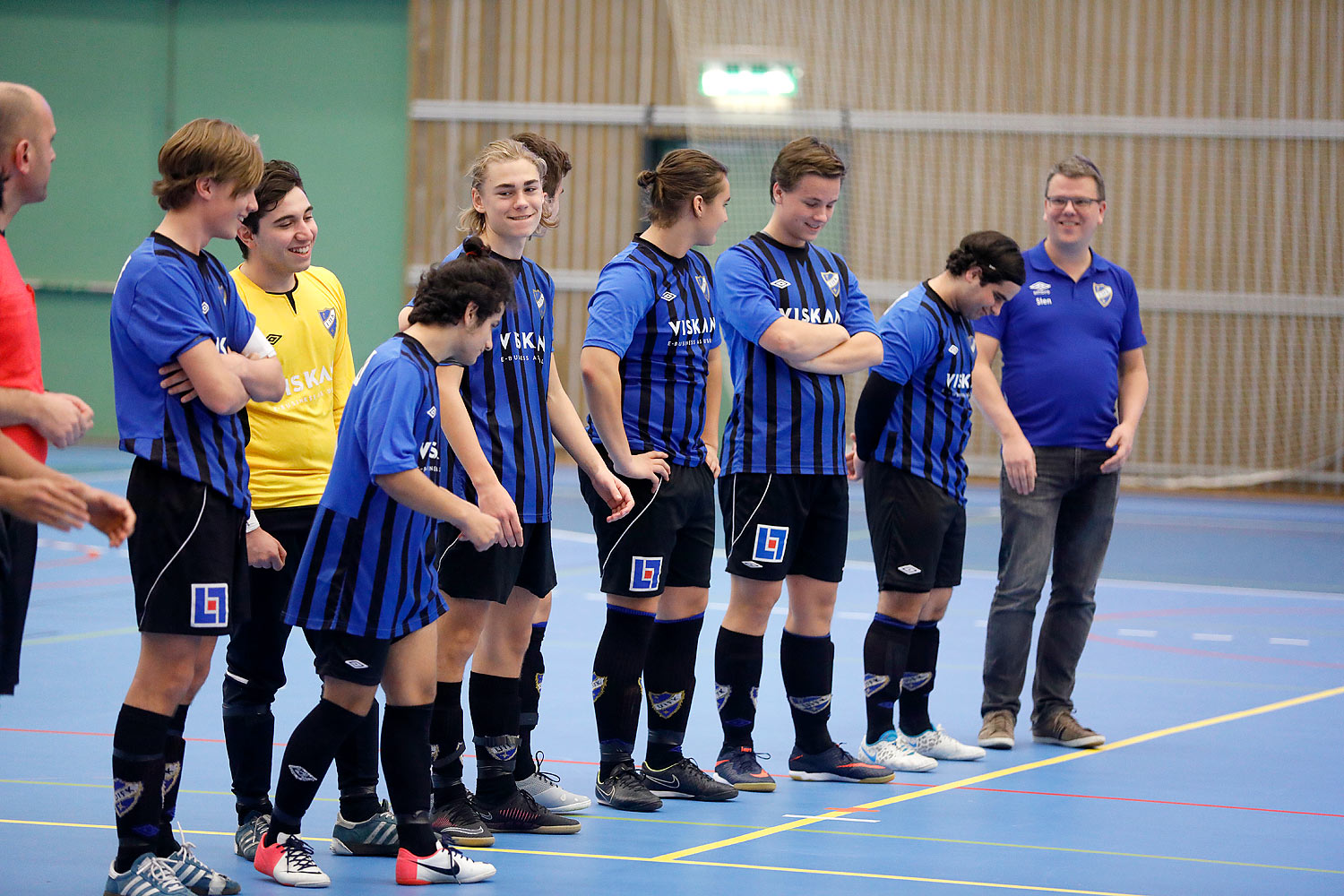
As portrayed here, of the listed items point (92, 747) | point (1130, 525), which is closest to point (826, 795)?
point (92, 747)

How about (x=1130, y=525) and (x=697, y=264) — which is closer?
(x=697, y=264)

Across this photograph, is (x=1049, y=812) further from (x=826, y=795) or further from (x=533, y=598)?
(x=533, y=598)

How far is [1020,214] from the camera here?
15344 mm

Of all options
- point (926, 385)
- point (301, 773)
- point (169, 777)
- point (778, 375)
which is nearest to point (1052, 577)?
point (926, 385)

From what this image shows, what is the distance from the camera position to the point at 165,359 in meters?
3.01

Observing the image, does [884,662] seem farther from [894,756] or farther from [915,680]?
[894,756]

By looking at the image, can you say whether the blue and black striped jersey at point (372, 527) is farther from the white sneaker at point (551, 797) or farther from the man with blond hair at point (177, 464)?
the white sneaker at point (551, 797)

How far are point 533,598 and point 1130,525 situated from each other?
A: 9.53 m

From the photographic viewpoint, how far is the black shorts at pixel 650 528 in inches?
160

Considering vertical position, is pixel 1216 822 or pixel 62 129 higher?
pixel 62 129

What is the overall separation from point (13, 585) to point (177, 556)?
32cm

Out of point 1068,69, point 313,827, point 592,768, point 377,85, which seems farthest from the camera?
point 377,85

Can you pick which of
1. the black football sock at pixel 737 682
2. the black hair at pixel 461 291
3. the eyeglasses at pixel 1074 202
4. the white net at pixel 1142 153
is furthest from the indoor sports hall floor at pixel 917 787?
the white net at pixel 1142 153

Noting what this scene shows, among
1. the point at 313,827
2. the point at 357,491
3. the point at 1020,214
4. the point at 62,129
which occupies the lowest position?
the point at 313,827
